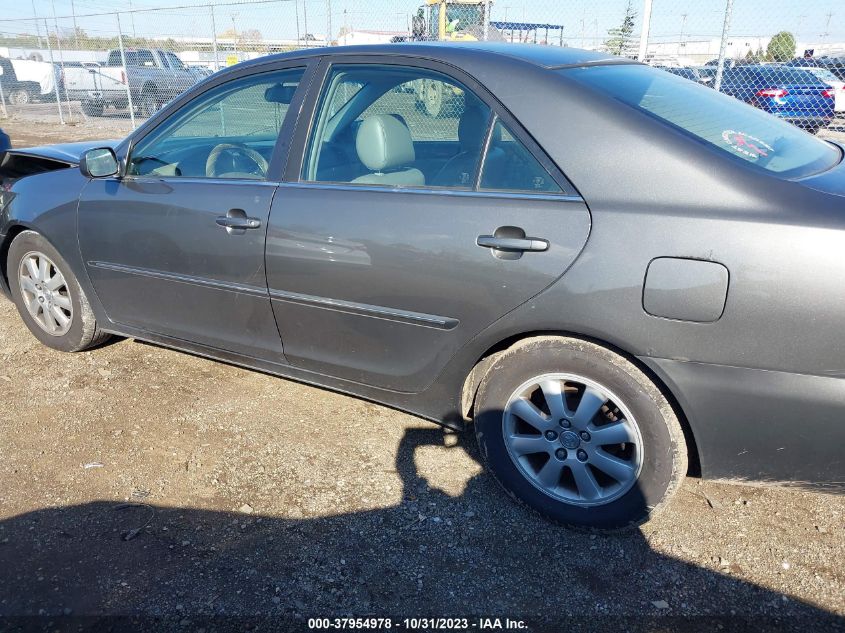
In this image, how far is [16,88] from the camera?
2119cm

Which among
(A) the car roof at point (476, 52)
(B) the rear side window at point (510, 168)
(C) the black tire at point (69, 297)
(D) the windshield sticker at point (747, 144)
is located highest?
(A) the car roof at point (476, 52)

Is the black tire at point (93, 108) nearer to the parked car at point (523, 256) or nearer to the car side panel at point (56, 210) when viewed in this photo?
the car side panel at point (56, 210)

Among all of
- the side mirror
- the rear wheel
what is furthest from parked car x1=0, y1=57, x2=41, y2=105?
the side mirror

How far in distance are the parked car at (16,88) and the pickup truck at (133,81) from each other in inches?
166

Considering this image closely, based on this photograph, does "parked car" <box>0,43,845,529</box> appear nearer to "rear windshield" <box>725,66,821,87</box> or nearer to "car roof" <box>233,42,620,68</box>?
"car roof" <box>233,42,620,68</box>

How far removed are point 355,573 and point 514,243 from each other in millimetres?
1274

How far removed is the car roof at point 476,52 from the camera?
2566mm

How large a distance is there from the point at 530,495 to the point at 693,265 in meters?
1.07

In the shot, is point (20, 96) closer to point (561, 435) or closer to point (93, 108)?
point (93, 108)

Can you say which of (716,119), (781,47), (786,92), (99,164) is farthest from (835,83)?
(99,164)

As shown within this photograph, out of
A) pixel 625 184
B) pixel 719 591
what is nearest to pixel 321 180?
pixel 625 184

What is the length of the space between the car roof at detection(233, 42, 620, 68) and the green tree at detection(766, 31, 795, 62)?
6572mm

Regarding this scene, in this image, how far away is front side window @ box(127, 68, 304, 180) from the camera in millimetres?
3066

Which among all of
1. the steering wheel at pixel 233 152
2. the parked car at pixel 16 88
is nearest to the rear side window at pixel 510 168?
the steering wheel at pixel 233 152
